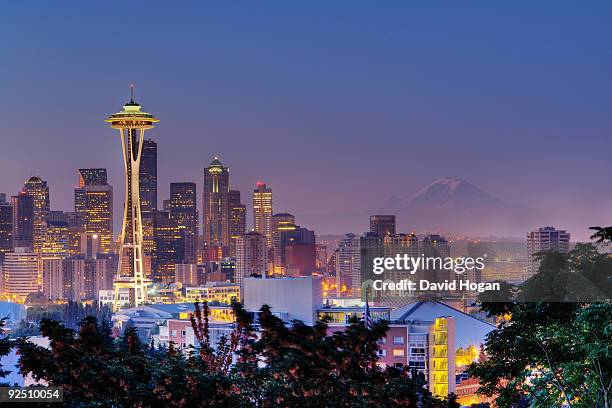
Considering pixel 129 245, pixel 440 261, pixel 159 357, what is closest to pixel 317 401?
pixel 159 357

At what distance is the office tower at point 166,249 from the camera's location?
83.3 meters

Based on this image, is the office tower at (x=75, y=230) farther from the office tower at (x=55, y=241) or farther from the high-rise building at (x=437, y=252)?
the high-rise building at (x=437, y=252)

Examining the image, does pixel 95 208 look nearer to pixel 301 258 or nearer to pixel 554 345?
pixel 301 258

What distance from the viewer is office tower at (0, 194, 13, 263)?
8356 centimetres

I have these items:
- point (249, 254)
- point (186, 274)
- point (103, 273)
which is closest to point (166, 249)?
point (186, 274)

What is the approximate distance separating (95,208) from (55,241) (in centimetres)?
322

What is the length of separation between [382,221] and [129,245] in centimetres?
1958

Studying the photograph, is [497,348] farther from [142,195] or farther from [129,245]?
[142,195]

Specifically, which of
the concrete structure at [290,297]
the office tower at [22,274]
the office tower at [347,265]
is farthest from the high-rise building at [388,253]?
the office tower at [22,274]

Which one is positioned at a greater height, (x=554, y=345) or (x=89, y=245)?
(x=89, y=245)

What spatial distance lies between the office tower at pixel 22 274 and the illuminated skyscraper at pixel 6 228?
5.91 feet

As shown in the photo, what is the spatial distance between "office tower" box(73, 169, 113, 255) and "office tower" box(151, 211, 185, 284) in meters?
3.33

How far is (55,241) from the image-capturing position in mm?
85188

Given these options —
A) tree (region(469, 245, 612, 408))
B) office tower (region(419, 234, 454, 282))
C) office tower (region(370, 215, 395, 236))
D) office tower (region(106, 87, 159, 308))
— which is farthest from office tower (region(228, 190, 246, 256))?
tree (region(469, 245, 612, 408))
